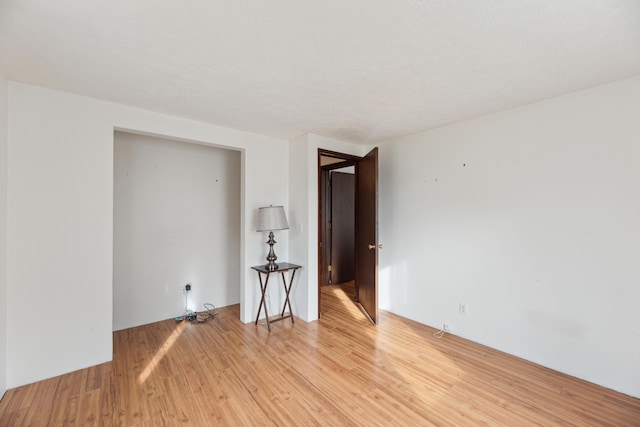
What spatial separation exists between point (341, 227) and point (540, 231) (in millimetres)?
3278

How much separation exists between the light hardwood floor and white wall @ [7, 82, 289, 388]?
265 millimetres

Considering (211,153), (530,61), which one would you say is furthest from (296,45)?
(211,153)

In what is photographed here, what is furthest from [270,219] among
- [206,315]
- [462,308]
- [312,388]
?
[462,308]

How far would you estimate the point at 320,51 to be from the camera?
1.70m

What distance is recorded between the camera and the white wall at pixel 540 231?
6.77 feet

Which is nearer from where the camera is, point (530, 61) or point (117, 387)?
point (530, 61)

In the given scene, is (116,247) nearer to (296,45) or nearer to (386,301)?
(296,45)

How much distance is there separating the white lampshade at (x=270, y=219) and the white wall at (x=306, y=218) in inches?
13.4

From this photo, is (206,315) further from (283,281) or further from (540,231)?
(540,231)

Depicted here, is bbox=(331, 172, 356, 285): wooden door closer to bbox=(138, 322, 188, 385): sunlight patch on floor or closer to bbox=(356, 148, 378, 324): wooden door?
bbox=(356, 148, 378, 324): wooden door

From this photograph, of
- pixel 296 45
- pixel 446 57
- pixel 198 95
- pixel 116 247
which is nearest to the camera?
pixel 296 45

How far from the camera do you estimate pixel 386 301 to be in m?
3.80

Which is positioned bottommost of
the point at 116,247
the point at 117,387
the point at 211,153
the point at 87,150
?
the point at 117,387

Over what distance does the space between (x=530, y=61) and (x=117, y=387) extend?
3.63 m
